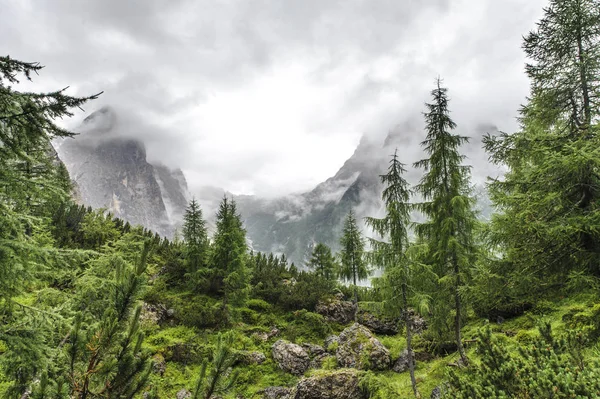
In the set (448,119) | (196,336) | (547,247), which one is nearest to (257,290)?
(196,336)

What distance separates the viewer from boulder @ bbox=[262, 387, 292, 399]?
49.3ft

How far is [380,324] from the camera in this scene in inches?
964

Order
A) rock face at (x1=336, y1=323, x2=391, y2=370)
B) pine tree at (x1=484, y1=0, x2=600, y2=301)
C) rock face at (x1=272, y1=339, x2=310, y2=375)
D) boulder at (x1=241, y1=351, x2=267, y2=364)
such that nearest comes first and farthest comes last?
pine tree at (x1=484, y1=0, x2=600, y2=301)
rock face at (x1=336, y1=323, x2=391, y2=370)
rock face at (x1=272, y1=339, x2=310, y2=375)
boulder at (x1=241, y1=351, x2=267, y2=364)

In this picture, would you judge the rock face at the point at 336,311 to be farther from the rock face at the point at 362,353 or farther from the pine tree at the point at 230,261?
the rock face at the point at 362,353

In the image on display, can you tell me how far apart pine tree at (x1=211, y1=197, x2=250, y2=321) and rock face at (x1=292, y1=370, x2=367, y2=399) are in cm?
1080

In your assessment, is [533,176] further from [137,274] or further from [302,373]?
[302,373]

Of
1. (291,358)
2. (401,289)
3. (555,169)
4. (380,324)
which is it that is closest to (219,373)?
(555,169)

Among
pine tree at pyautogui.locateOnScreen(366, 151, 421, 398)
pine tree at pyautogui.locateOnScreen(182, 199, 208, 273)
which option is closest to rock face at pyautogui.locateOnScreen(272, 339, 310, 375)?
pine tree at pyautogui.locateOnScreen(366, 151, 421, 398)

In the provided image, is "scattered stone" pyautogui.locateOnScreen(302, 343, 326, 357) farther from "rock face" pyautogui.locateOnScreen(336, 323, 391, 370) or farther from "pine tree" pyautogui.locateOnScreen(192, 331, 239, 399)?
"pine tree" pyautogui.locateOnScreen(192, 331, 239, 399)

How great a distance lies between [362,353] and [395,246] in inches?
253

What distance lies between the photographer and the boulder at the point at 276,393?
49.3ft

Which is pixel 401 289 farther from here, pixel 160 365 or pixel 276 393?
pixel 160 365

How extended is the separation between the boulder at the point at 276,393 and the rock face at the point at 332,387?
5.57 feet

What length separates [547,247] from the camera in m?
8.12
